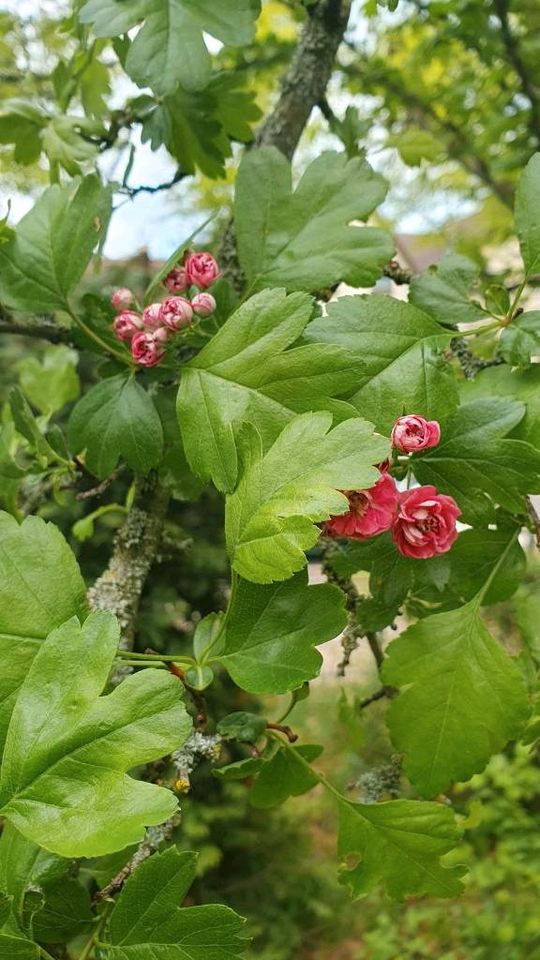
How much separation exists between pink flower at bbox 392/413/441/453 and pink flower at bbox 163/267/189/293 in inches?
9.4

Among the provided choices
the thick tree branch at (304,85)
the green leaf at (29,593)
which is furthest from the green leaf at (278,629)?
the thick tree branch at (304,85)

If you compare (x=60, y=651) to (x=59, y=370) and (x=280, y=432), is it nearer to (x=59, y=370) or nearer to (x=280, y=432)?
(x=280, y=432)

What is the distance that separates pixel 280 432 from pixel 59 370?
1.97ft

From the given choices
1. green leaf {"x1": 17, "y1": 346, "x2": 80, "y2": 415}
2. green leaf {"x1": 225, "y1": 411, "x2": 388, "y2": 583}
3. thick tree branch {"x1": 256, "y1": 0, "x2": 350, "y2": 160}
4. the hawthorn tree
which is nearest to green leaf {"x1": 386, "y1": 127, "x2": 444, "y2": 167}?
thick tree branch {"x1": 256, "y1": 0, "x2": 350, "y2": 160}

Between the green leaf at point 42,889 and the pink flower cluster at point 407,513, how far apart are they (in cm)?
28

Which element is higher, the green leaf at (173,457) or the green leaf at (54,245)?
the green leaf at (54,245)

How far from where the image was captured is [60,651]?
48 cm

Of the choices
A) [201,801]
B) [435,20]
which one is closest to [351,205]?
[435,20]

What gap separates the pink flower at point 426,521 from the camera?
0.54 m

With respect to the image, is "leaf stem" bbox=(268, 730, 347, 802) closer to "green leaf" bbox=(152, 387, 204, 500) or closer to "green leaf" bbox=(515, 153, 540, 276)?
"green leaf" bbox=(152, 387, 204, 500)

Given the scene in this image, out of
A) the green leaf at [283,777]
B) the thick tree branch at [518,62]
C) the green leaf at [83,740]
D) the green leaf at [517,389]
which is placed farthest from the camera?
the thick tree branch at [518,62]

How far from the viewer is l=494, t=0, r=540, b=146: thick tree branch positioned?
1.55m

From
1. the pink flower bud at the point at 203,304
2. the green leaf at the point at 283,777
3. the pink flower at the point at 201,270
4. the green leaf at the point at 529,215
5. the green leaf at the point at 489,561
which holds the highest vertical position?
the pink flower at the point at 201,270

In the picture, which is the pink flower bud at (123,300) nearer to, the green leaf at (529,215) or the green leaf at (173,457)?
the green leaf at (173,457)
